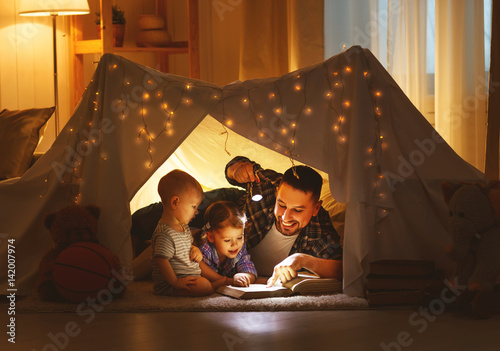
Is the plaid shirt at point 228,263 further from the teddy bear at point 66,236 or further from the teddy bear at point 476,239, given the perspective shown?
the teddy bear at point 476,239

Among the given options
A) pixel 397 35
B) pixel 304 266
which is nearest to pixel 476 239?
pixel 304 266

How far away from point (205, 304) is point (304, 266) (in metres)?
0.46

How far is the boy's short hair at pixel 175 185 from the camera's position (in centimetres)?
298

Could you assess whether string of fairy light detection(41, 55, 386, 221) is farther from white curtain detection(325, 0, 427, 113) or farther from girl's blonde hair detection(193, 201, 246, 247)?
white curtain detection(325, 0, 427, 113)

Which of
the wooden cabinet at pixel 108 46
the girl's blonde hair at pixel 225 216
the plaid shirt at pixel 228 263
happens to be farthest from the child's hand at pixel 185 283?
the wooden cabinet at pixel 108 46

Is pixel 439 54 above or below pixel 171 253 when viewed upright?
above

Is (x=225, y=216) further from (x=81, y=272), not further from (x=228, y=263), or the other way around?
(x=81, y=272)

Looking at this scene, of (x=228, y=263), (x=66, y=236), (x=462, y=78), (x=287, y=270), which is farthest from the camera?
(x=462, y=78)

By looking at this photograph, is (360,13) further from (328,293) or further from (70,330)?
(70,330)

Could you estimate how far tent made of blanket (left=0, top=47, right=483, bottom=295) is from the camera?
291cm

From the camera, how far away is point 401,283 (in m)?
2.75

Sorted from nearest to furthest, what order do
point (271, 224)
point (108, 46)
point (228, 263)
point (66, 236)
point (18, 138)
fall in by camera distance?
point (66, 236), point (228, 263), point (271, 224), point (18, 138), point (108, 46)

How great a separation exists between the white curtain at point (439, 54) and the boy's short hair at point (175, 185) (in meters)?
1.35

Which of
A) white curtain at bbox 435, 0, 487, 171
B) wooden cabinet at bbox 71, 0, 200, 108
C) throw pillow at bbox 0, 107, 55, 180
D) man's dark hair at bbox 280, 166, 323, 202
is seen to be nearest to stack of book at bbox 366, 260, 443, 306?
man's dark hair at bbox 280, 166, 323, 202
